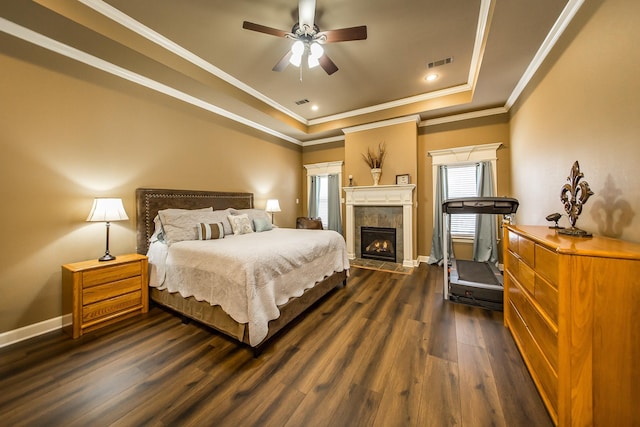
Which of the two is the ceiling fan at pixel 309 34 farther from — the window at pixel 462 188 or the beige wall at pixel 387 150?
the window at pixel 462 188

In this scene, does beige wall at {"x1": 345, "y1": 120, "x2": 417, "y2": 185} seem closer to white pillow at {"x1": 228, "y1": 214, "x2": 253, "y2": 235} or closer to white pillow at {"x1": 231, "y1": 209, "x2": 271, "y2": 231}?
white pillow at {"x1": 231, "y1": 209, "x2": 271, "y2": 231}

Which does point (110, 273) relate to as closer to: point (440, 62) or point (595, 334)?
point (595, 334)

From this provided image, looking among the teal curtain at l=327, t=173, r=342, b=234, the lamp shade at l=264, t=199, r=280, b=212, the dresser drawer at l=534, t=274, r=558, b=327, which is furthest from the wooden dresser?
the teal curtain at l=327, t=173, r=342, b=234

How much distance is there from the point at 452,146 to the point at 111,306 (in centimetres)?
570

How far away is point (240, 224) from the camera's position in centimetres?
342

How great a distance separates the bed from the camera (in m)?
1.87

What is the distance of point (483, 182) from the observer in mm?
4121

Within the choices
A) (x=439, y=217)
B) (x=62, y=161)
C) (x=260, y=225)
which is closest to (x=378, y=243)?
(x=439, y=217)

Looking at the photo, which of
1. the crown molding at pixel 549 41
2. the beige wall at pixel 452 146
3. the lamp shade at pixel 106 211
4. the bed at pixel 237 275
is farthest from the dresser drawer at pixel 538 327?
the lamp shade at pixel 106 211

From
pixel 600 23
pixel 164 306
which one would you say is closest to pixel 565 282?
pixel 600 23

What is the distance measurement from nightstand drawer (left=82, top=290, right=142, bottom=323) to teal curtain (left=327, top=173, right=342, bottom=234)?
396 centimetres

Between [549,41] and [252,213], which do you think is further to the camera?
[252,213]

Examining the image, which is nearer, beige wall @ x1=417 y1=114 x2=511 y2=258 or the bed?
the bed

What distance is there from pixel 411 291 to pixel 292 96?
12.5ft
